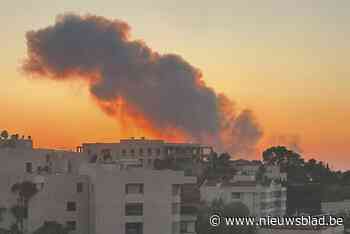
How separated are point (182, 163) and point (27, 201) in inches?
1751

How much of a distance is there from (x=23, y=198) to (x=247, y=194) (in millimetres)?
23592

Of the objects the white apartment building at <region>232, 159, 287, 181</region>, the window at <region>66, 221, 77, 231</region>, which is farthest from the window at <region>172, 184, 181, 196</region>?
the white apartment building at <region>232, 159, 287, 181</region>

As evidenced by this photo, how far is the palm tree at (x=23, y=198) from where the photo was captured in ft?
129

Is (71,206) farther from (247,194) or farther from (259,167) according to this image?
(259,167)

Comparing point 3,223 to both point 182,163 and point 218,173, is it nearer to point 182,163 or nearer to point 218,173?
point 218,173

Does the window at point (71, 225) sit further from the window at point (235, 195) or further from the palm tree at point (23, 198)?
the window at point (235, 195)

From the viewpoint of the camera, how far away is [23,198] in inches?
1567

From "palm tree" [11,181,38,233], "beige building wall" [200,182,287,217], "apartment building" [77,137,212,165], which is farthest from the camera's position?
"apartment building" [77,137,212,165]

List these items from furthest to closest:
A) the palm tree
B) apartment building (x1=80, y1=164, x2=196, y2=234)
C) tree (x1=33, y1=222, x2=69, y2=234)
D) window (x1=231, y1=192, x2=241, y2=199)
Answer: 1. window (x1=231, y1=192, x2=241, y2=199)
2. the palm tree
3. apartment building (x1=80, y1=164, x2=196, y2=234)
4. tree (x1=33, y1=222, x2=69, y2=234)

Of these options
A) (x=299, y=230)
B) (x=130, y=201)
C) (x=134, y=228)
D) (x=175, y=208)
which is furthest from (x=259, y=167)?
(x=130, y=201)

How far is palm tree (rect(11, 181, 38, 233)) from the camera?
39.4 meters

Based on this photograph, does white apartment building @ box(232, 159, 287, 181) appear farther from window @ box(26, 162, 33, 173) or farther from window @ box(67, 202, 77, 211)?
window @ box(67, 202, 77, 211)

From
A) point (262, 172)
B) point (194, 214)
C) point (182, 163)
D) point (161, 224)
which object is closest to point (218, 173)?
point (262, 172)

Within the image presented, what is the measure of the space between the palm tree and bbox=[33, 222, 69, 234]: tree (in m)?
1.40
